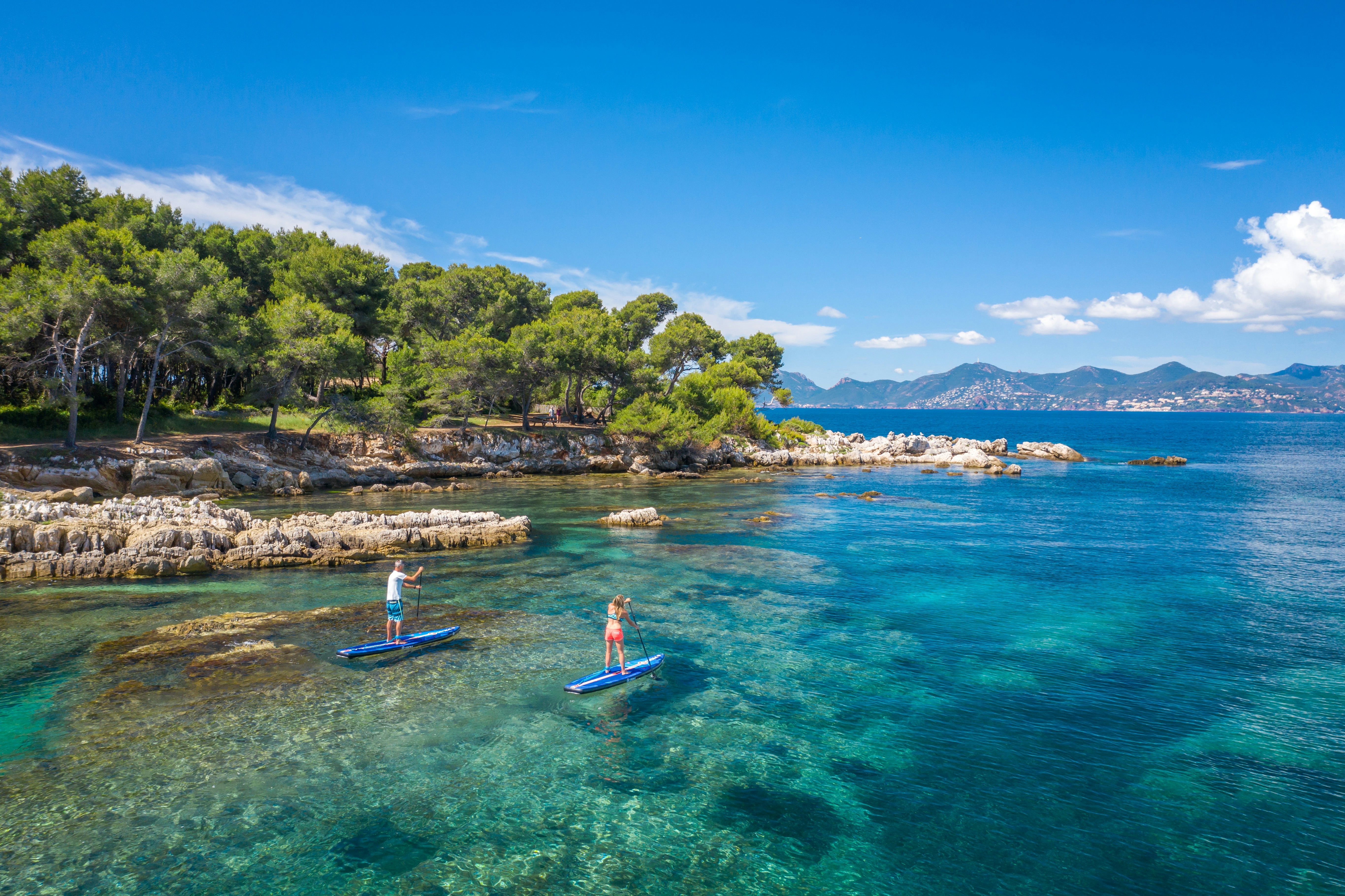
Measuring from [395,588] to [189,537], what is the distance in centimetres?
1484

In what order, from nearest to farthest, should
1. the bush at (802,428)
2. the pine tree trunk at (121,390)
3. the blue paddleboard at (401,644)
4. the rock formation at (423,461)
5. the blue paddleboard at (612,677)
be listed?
1. the blue paddleboard at (612,677)
2. the blue paddleboard at (401,644)
3. the rock formation at (423,461)
4. the pine tree trunk at (121,390)
5. the bush at (802,428)

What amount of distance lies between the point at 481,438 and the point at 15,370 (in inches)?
1296

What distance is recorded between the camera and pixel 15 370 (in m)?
44.7

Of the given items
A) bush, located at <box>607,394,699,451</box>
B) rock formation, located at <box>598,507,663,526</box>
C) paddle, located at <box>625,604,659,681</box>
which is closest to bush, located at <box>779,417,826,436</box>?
bush, located at <box>607,394,699,451</box>

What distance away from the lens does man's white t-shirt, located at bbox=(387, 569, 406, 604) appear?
18.4 m

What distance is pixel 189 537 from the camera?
27.2 m

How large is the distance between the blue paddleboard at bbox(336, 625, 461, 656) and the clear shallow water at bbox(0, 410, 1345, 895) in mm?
475

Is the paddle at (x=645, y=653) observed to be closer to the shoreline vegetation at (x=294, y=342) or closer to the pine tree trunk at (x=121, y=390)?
the shoreline vegetation at (x=294, y=342)

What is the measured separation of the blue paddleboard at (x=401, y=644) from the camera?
1819 cm

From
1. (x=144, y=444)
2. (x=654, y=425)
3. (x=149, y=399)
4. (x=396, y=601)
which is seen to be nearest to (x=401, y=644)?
(x=396, y=601)

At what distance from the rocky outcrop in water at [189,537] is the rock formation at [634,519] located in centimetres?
640

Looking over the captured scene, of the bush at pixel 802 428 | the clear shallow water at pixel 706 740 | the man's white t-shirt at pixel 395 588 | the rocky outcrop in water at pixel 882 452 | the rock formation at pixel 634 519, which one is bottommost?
the clear shallow water at pixel 706 740

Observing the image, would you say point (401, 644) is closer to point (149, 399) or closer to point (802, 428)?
point (149, 399)

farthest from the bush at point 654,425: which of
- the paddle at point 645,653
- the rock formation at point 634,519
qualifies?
the paddle at point 645,653
